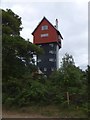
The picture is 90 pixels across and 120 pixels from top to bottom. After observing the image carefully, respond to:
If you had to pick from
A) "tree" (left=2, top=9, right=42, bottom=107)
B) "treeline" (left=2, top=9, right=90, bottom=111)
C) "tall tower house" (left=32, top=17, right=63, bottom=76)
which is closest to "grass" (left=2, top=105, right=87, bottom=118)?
"treeline" (left=2, top=9, right=90, bottom=111)

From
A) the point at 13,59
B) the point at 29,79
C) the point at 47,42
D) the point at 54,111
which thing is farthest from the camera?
the point at 47,42

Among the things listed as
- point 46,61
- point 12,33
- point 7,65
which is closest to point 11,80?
point 7,65

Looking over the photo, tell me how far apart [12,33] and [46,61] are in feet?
75.2

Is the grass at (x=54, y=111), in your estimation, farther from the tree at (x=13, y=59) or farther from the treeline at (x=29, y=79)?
the tree at (x=13, y=59)

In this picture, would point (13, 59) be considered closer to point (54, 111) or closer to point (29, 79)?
point (29, 79)

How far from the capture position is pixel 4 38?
18.8 metres

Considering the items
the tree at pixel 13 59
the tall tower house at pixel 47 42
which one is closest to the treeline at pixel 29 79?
the tree at pixel 13 59

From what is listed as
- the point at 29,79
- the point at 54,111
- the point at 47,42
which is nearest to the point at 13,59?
the point at 29,79

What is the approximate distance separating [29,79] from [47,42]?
82.4 feet

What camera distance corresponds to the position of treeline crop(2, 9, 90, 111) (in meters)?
16.4

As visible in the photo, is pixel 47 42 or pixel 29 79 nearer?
pixel 29 79

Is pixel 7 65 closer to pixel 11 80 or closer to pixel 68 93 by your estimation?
pixel 11 80

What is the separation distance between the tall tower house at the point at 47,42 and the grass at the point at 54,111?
88.1ft

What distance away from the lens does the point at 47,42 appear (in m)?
43.9
